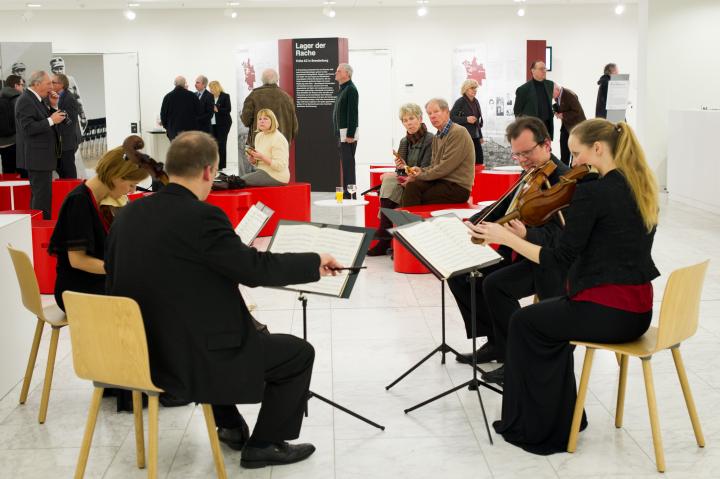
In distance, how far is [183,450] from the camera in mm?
3734

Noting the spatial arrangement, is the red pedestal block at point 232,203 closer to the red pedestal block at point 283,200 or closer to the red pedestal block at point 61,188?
the red pedestal block at point 283,200

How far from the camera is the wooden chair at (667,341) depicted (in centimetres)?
339

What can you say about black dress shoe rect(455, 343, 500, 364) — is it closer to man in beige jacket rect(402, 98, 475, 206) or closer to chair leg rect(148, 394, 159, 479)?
chair leg rect(148, 394, 159, 479)

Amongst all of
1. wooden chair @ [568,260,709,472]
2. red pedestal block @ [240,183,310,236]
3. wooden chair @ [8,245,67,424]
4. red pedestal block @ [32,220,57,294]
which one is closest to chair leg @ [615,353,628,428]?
wooden chair @ [568,260,709,472]

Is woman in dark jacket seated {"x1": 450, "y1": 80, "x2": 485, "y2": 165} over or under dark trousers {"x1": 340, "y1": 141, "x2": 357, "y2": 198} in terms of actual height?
over

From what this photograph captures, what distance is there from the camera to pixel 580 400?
356cm

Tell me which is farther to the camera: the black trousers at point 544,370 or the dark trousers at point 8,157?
the dark trousers at point 8,157

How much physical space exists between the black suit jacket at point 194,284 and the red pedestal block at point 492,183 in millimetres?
6682

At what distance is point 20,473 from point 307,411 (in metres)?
1.24

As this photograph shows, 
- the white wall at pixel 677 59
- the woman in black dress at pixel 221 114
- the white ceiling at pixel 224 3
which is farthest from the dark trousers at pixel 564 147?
the woman in black dress at pixel 221 114

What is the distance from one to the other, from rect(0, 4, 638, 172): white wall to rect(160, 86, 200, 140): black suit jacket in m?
3.34

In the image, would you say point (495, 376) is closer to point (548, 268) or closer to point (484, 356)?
point (484, 356)

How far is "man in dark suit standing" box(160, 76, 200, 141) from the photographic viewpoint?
14438 mm

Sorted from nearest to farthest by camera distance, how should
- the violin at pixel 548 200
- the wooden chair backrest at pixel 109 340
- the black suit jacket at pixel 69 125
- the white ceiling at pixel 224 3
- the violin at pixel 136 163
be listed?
1. the wooden chair backrest at pixel 109 340
2. the violin at pixel 548 200
3. the violin at pixel 136 163
4. the black suit jacket at pixel 69 125
5. the white ceiling at pixel 224 3
